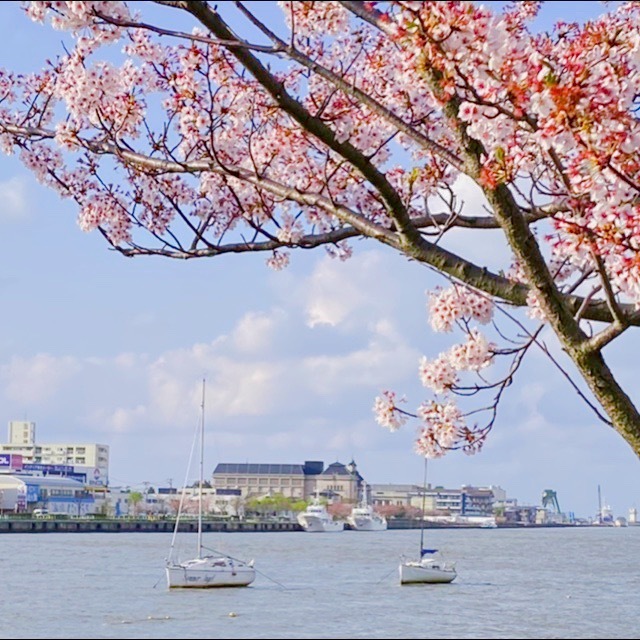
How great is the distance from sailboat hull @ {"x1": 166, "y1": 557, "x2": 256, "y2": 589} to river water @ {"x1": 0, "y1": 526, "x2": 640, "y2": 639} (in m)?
0.71

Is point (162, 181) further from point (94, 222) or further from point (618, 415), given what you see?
point (618, 415)

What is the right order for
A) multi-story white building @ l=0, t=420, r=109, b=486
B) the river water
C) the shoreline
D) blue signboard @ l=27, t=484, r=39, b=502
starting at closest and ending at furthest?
the river water, the shoreline, blue signboard @ l=27, t=484, r=39, b=502, multi-story white building @ l=0, t=420, r=109, b=486

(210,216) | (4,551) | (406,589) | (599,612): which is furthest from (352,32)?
(4,551)

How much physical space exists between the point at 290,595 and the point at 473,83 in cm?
3964

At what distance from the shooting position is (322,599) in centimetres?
4047

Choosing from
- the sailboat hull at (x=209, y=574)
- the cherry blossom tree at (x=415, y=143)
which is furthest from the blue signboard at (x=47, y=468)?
the cherry blossom tree at (x=415, y=143)

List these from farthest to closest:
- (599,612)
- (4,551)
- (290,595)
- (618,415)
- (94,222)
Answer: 1. (4,551)
2. (290,595)
3. (599,612)
4. (94,222)
5. (618,415)

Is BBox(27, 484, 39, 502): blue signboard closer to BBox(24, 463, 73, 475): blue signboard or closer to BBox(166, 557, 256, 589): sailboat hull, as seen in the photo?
BBox(24, 463, 73, 475): blue signboard

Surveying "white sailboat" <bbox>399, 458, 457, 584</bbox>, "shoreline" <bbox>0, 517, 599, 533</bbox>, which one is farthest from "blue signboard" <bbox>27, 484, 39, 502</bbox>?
"white sailboat" <bbox>399, 458, 457, 584</bbox>

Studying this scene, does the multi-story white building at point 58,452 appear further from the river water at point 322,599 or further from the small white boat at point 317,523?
the river water at point 322,599

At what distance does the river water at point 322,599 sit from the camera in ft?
102

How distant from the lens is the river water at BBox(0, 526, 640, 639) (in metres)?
31.1

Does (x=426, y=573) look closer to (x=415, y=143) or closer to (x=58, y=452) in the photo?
(x=415, y=143)

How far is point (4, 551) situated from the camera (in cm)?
7188
